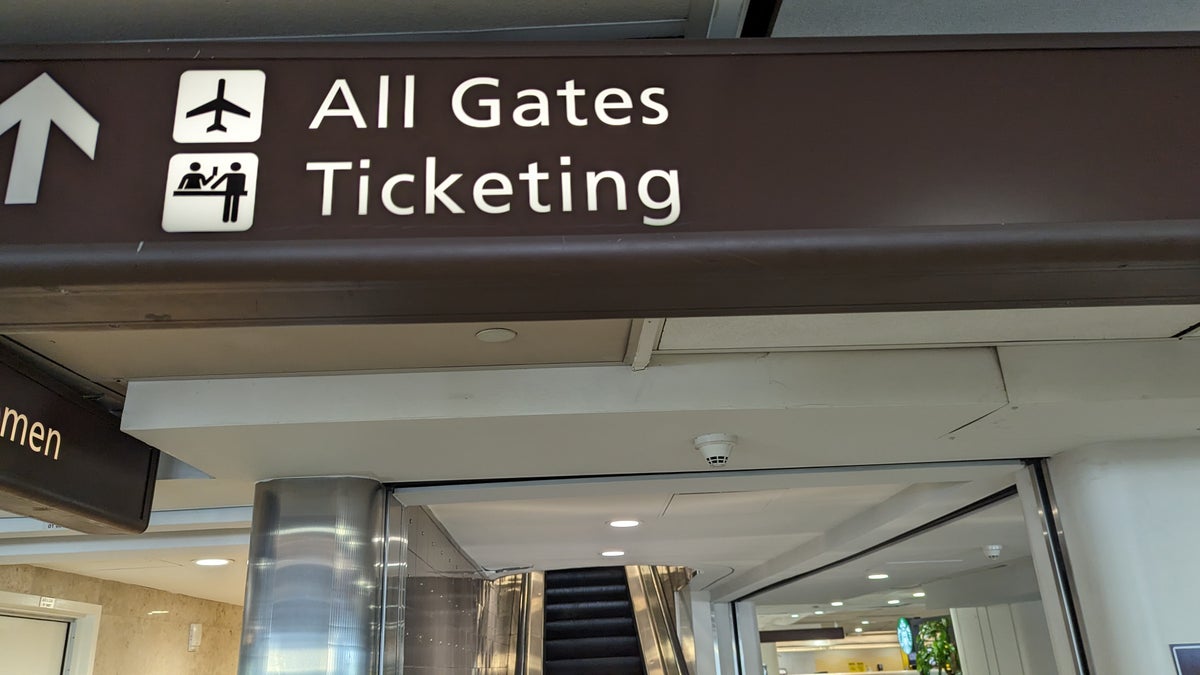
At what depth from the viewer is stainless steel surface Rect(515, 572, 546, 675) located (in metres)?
7.58

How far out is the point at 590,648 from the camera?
845 centimetres

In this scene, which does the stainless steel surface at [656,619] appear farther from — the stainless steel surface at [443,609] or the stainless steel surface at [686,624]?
the stainless steel surface at [443,609]

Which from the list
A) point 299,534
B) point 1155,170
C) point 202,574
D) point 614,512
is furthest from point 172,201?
point 202,574

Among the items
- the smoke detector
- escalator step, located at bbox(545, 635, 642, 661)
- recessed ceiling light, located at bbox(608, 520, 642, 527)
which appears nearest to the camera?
the smoke detector

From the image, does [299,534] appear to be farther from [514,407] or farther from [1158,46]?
[1158,46]

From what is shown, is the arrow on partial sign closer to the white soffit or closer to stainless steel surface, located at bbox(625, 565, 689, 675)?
the white soffit

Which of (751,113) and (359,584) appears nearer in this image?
(751,113)

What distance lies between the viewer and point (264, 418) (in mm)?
2141

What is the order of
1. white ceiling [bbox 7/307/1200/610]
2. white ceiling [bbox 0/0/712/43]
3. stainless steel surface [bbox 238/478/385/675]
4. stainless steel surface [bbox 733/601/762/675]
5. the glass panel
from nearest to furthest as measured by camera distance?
white ceiling [bbox 0/0/712/43], white ceiling [bbox 7/307/1200/610], stainless steel surface [bbox 238/478/385/675], the glass panel, stainless steel surface [bbox 733/601/762/675]

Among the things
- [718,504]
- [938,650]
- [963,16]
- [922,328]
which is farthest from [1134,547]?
[938,650]

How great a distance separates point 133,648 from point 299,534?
13.4 ft

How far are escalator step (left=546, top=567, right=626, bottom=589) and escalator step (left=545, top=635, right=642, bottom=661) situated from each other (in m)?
0.74

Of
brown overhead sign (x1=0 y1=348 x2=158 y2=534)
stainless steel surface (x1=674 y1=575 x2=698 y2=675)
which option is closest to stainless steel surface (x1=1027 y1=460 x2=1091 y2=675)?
brown overhead sign (x1=0 y1=348 x2=158 y2=534)

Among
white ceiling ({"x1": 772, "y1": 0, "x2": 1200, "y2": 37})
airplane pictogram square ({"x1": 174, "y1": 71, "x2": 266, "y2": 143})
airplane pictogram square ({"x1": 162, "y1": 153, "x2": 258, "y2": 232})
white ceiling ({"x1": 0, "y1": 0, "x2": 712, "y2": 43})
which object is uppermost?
white ceiling ({"x1": 772, "y1": 0, "x2": 1200, "y2": 37})
